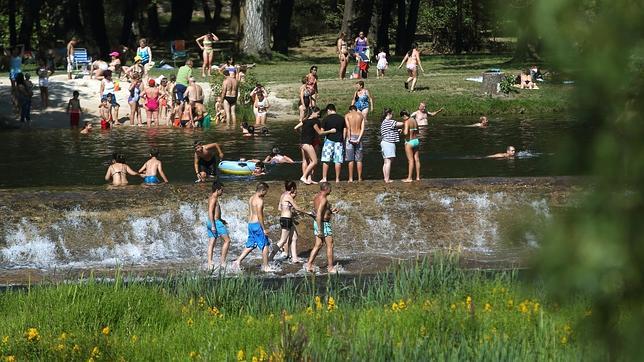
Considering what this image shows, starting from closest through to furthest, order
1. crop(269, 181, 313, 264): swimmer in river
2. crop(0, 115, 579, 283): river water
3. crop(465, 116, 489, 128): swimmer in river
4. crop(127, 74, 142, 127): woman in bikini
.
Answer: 1. crop(269, 181, 313, 264): swimmer in river
2. crop(0, 115, 579, 283): river water
3. crop(465, 116, 489, 128): swimmer in river
4. crop(127, 74, 142, 127): woman in bikini

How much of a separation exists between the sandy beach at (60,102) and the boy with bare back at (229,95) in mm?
2753

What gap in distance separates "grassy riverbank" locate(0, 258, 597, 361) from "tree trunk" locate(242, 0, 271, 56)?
107 feet

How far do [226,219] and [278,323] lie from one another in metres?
9.52

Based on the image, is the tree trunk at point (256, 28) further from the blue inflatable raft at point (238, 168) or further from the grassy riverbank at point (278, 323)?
the grassy riverbank at point (278, 323)

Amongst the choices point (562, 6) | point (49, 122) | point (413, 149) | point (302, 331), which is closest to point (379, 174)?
point (413, 149)

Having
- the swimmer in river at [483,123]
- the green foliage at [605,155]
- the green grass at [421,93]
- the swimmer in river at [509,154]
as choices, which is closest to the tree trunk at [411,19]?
the green grass at [421,93]

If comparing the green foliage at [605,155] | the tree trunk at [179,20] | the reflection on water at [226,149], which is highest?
the green foliage at [605,155]

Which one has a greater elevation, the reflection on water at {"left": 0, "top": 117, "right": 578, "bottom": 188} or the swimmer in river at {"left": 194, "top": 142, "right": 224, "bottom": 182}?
the swimmer in river at {"left": 194, "top": 142, "right": 224, "bottom": 182}

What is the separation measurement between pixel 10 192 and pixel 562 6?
18765 mm

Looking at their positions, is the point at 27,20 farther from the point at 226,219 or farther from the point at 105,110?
the point at 226,219

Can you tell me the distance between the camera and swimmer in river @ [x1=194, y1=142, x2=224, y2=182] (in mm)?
23297

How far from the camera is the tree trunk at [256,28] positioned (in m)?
45.9

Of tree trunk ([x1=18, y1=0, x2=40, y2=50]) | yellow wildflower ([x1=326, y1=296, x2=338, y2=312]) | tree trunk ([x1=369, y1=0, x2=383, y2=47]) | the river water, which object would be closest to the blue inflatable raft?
the river water

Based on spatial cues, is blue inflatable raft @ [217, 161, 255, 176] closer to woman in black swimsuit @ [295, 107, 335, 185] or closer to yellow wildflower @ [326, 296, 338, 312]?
woman in black swimsuit @ [295, 107, 335, 185]
